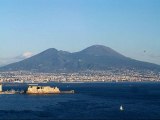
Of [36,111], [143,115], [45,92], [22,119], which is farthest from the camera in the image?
[45,92]

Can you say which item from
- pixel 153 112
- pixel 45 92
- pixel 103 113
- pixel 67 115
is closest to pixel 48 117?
pixel 67 115

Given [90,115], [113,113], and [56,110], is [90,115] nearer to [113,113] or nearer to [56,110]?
[113,113]

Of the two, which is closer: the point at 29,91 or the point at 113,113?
the point at 113,113

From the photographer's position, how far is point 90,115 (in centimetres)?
7538

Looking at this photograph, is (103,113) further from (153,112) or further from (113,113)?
(153,112)

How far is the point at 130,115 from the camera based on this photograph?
7619cm

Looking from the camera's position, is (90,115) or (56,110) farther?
(56,110)

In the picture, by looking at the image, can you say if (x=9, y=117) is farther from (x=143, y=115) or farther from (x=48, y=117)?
(x=143, y=115)

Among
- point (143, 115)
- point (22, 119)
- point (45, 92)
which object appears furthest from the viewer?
point (45, 92)

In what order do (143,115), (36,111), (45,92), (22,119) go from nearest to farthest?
(22,119), (143,115), (36,111), (45,92)

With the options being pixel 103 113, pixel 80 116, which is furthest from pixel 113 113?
pixel 80 116

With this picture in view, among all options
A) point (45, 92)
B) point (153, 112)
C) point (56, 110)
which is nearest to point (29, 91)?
point (45, 92)

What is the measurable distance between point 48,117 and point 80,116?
4.70 m

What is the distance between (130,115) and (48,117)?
12478 millimetres
